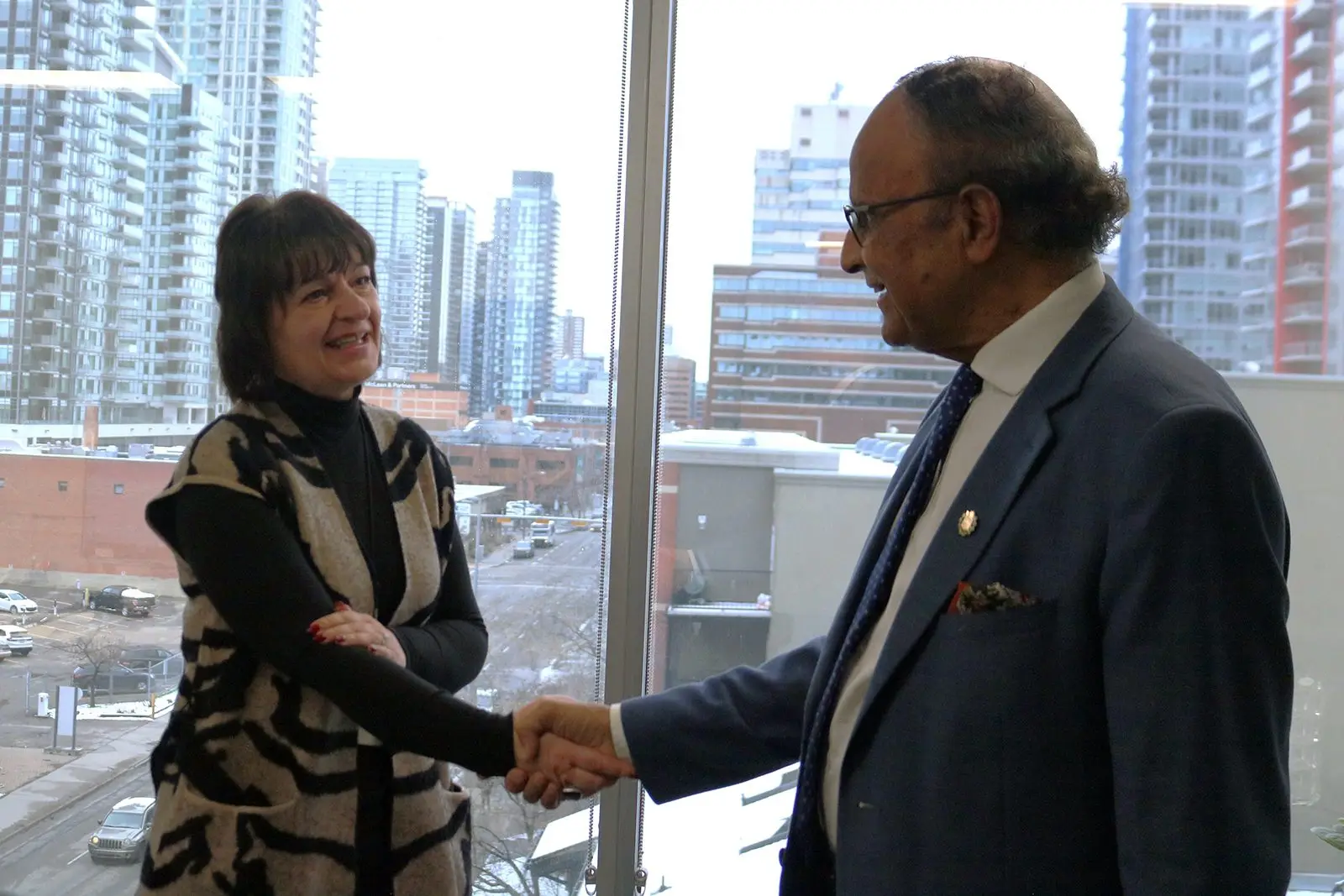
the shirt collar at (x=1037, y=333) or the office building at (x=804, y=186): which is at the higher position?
the office building at (x=804, y=186)

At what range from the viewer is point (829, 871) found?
4.83 ft

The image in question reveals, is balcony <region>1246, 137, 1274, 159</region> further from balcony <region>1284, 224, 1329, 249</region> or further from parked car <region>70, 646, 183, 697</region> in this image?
parked car <region>70, 646, 183, 697</region>

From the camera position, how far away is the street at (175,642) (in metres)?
2.69

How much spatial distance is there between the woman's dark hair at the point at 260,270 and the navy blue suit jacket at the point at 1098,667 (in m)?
1.00

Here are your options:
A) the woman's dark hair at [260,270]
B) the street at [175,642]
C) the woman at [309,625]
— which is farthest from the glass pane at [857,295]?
the woman's dark hair at [260,270]

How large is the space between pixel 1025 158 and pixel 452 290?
164cm

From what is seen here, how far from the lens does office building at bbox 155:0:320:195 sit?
9.05 feet

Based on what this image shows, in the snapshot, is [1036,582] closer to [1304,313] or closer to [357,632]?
[357,632]

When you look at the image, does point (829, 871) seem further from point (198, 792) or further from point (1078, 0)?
point (1078, 0)

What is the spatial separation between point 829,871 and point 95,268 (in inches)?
87.4

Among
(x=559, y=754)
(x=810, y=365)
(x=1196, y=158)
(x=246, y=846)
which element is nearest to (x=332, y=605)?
(x=246, y=846)

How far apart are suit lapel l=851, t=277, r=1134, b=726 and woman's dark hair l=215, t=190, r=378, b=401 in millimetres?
980

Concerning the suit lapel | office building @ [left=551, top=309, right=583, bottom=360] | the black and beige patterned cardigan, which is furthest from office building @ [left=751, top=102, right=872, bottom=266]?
the suit lapel

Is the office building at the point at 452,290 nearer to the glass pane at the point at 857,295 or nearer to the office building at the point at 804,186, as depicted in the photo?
the glass pane at the point at 857,295
